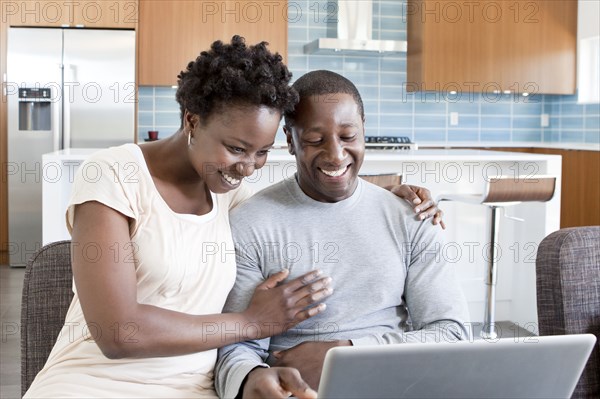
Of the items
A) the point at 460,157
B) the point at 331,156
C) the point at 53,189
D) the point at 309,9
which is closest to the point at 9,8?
the point at 309,9

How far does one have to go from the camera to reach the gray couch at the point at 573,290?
1.68m

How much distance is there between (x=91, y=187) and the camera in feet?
4.45

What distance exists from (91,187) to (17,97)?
4826 mm

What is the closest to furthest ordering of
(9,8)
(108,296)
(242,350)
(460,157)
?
(108,296), (242,350), (460,157), (9,8)

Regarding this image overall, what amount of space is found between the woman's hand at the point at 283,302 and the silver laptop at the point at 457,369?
0.41 metres

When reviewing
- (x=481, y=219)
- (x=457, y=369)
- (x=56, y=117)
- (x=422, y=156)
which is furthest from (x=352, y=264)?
(x=56, y=117)

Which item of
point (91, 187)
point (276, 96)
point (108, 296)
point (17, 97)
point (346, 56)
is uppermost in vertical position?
point (346, 56)

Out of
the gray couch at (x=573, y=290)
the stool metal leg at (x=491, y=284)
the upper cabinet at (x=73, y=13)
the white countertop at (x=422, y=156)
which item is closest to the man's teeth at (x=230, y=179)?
the gray couch at (x=573, y=290)

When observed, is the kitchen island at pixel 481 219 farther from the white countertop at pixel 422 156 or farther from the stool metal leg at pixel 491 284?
the stool metal leg at pixel 491 284

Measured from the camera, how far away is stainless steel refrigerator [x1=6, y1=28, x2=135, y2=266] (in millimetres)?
5797

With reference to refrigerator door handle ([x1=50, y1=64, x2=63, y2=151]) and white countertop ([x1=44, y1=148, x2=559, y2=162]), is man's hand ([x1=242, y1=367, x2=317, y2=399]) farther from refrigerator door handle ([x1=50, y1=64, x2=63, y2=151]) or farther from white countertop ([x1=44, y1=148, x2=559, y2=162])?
refrigerator door handle ([x1=50, y1=64, x2=63, y2=151])

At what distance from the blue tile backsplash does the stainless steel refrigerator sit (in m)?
0.51

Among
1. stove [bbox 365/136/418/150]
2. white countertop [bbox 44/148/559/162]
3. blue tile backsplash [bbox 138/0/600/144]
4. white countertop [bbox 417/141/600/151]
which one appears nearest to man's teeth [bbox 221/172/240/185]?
white countertop [bbox 44/148/559/162]

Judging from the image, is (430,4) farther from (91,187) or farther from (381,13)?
(91,187)
